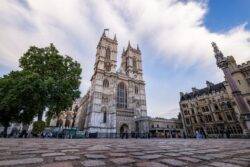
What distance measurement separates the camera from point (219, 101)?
3816 centimetres

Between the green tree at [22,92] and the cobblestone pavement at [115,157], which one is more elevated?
the green tree at [22,92]

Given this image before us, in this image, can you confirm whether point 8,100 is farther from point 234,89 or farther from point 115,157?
point 234,89

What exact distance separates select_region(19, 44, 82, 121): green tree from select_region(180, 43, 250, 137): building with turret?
86.6ft

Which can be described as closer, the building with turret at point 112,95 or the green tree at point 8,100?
the green tree at point 8,100

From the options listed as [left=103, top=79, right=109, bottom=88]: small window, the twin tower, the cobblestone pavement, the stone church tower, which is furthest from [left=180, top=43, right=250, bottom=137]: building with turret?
the cobblestone pavement

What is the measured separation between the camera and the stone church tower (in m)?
36.8

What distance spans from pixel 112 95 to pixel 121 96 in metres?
3.52

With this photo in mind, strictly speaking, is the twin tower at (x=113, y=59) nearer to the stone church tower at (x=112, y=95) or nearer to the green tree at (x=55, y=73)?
the stone church tower at (x=112, y=95)

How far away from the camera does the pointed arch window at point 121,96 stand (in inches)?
1660

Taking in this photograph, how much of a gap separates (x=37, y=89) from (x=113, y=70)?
27.1 metres

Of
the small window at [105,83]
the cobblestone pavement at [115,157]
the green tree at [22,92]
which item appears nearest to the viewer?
the cobblestone pavement at [115,157]

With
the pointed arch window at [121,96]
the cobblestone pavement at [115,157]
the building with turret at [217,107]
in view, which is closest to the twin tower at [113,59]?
the pointed arch window at [121,96]

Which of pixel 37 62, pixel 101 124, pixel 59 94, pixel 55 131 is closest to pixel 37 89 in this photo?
pixel 59 94

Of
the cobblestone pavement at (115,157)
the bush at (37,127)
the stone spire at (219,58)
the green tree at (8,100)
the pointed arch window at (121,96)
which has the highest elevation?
the pointed arch window at (121,96)
